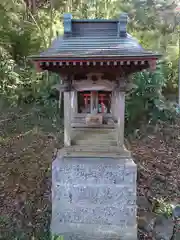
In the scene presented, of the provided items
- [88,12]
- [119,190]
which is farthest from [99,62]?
[88,12]

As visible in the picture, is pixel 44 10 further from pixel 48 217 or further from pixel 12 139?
pixel 48 217

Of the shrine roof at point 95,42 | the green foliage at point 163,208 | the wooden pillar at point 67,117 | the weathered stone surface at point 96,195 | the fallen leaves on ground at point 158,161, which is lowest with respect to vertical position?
the green foliage at point 163,208

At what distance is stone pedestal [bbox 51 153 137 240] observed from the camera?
4.64 meters

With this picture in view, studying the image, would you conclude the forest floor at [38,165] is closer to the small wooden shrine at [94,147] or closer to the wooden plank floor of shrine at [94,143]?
the small wooden shrine at [94,147]

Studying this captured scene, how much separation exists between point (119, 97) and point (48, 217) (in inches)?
107

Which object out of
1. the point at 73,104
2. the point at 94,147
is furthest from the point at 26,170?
the point at 73,104

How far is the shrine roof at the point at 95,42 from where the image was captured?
3793 mm

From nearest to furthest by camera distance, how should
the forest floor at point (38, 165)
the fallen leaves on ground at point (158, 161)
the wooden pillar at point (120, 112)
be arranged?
1. the wooden pillar at point (120, 112)
2. the forest floor at point (38, 165)
3. the fallen leaves on ground at point (158, 161)

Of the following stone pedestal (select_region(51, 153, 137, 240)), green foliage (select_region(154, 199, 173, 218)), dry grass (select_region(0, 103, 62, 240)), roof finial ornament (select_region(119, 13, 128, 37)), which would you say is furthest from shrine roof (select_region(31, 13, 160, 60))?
green foliage (select_region(154, 199, 173, 218))

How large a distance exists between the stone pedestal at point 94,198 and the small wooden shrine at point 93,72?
0.36m

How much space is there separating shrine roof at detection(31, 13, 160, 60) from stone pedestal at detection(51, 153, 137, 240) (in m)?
1.78

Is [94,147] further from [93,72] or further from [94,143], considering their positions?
[93,72]

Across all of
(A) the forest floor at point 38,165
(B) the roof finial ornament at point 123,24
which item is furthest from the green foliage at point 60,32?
(B) the roof finial ornament at point 123,24

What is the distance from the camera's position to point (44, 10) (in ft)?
34.3
